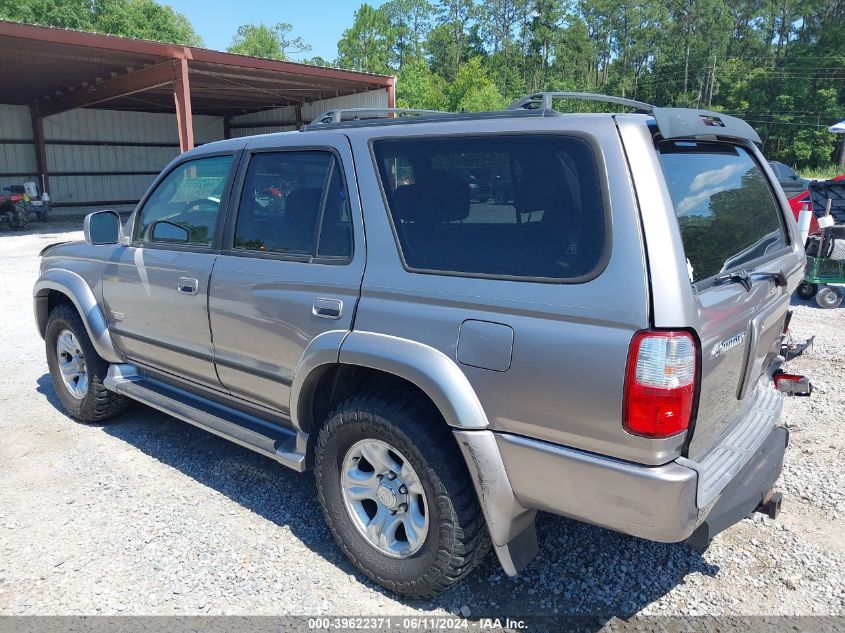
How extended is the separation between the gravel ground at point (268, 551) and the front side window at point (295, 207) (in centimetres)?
146

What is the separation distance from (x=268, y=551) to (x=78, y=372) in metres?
2.46

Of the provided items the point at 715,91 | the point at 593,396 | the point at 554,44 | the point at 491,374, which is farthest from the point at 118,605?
the point at 554,44

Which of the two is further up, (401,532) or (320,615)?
(401,532)

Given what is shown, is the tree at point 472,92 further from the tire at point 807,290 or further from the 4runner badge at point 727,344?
the 4runner badge at point 727,344

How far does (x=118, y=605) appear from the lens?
2727mm

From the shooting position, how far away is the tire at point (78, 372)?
4410mm

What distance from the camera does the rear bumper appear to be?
2.05 meters

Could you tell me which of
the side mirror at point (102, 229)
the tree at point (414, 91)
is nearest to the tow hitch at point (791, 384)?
the side mirror at point (102, 229)

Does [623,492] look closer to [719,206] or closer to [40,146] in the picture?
[719,206]

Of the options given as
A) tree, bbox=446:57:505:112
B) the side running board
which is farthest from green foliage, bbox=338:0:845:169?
the side running board

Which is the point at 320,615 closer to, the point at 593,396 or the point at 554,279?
the point at 593,396

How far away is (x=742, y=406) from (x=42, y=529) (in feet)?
11.3

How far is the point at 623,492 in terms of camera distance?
2084 millimetres

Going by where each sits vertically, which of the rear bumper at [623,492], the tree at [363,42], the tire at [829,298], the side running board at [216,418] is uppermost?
the tree at [363,42]
